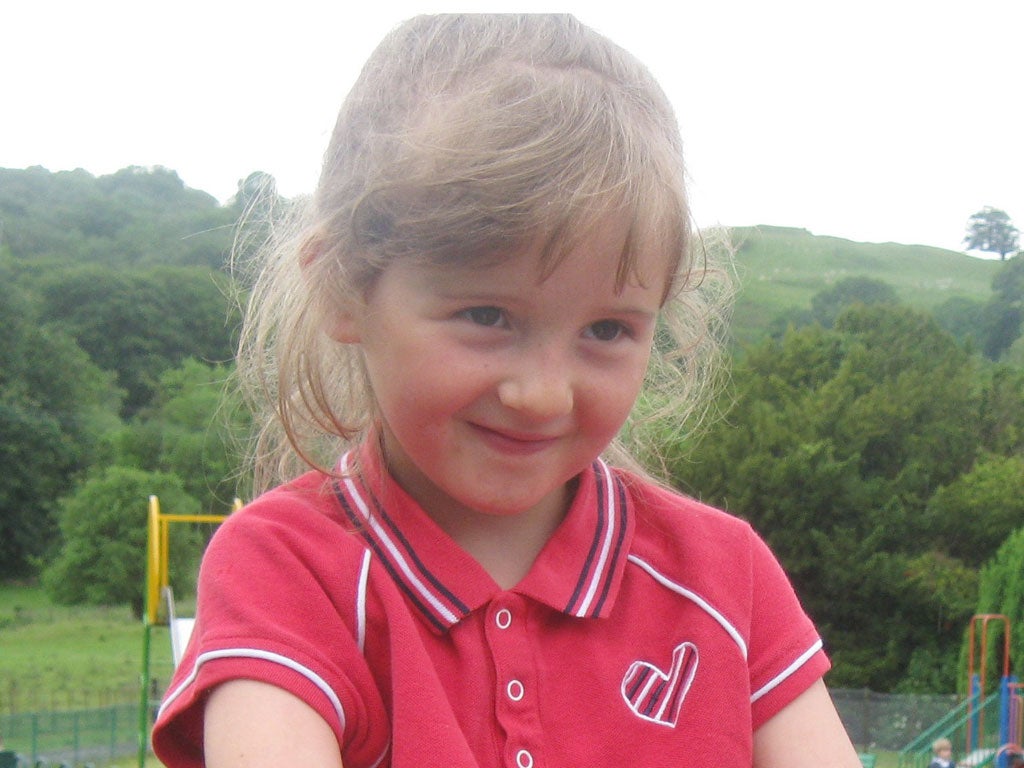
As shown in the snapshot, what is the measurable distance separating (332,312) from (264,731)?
0.46 metres

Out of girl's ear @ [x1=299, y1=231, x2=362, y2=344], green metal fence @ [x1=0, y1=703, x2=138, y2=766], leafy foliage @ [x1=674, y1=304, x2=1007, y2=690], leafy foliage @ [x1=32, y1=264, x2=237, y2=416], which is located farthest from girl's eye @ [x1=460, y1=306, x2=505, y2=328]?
leafy foliage @ [x1=674, y1=304, x2=1007, y2=690]

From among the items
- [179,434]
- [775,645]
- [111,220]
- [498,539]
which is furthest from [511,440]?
[179,434]

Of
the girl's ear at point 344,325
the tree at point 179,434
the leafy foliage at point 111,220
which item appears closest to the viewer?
the girl's ear at point 344,325

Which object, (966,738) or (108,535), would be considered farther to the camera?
(108,535)

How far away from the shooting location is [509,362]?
1.19 m

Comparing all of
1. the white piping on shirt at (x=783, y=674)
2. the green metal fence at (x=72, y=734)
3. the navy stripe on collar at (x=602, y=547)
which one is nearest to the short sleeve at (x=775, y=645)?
the white piping on shirt at (x=783, y=674)

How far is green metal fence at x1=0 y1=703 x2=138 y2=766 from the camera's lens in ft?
60.0

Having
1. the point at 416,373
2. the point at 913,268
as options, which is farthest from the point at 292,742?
the point at 913,268

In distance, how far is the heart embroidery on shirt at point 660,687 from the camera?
126 centimetres

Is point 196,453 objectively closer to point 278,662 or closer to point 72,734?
point 72,734

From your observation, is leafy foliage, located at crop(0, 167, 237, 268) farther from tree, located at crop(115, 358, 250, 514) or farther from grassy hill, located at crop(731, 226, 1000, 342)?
grassy hill, located at crop(731, 226, 1000, 342)

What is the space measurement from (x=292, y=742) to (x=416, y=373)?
0.36 metres

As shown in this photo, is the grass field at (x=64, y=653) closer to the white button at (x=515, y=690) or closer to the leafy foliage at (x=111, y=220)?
the leafy foliage at (x=111, y=220)

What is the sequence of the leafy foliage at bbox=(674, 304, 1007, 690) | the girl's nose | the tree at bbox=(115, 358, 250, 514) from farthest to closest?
the leafy foliage at bbox=(674, 304, 1007, 690) → the tree at bbox=(115, 358, 250, 514) → the girl's nose
